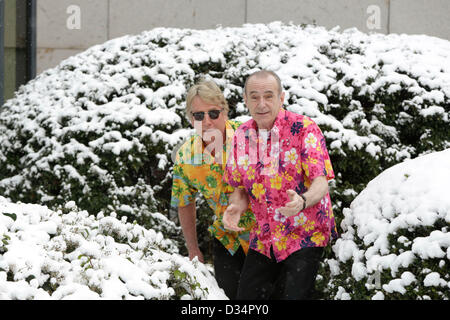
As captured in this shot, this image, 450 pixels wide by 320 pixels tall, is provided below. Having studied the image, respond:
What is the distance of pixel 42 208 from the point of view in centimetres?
328

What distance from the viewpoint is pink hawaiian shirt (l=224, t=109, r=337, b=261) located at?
119 inches

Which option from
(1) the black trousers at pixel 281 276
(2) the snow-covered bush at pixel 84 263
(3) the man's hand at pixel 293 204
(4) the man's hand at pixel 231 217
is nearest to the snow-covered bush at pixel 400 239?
(1) the black trousers at pixel 281 276

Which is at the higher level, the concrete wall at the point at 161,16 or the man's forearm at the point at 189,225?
the concrete wall at the point at 161,16

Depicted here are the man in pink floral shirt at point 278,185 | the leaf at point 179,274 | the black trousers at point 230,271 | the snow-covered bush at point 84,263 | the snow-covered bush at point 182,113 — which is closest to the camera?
the snow-covered bush at point 84,263

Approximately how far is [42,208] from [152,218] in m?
1.40

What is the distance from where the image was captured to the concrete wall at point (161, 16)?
8.91 metres

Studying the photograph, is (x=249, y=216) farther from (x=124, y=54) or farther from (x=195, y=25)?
(x=195, y=25)

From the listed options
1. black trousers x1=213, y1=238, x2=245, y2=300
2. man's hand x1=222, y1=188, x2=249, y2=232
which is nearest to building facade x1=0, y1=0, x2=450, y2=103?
black trousers x1=213, y1=238, x2=245, y2=300

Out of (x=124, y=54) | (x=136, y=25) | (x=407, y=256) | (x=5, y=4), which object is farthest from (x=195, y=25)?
(x=407, y=256)

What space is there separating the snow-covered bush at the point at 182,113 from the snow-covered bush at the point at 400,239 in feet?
3.91

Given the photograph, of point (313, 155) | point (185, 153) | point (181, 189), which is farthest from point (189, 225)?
point (313, 155)

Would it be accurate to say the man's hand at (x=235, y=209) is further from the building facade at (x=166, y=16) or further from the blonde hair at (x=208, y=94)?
the building facade at (x=166, y=16)

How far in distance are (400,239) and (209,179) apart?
1.31 m
